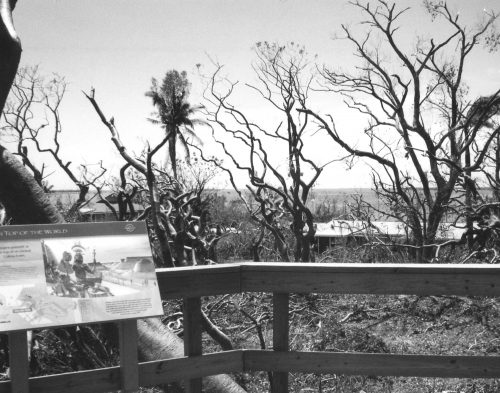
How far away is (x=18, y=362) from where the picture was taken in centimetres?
233

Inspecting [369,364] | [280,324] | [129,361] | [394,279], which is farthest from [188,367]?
[394,279]

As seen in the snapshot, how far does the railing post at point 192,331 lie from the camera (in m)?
2.83

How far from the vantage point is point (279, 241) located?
11.9m

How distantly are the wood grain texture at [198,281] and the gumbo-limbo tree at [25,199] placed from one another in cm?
73

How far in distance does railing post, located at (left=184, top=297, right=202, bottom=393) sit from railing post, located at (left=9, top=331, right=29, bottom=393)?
0.82m

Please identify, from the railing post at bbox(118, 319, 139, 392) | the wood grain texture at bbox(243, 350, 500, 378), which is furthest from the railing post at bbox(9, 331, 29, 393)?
the wood grain texture at bbox(243, 350, 500, 378)

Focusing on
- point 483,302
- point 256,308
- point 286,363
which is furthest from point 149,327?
point 483,302

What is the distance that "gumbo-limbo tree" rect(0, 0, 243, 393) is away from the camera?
324cm

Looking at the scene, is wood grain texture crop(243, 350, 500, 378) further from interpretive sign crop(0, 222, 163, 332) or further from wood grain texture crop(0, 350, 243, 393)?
interpretive sign crop(0, 222, 163, 332)

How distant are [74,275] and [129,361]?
531 millimetres

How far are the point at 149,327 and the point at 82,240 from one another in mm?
1162

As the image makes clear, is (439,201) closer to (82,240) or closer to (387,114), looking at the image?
(387,114)

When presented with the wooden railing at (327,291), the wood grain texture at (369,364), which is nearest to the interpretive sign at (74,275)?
the wooden railing at (327,291)

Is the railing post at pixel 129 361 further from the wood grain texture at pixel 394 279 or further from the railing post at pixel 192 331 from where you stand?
the wood grain texture at pixel 394 279
